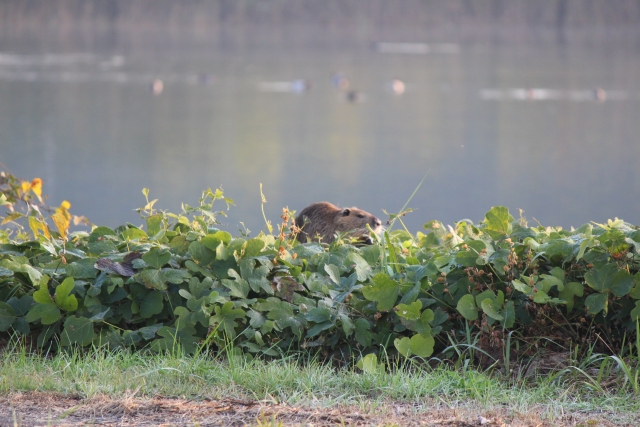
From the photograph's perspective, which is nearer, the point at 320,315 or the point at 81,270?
the point at 320,315

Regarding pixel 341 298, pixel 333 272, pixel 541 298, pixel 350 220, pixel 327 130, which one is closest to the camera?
pixel 541 298

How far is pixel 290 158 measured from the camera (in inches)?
607

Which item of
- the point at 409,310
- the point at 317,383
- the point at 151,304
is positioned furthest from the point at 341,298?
the point at 151,304

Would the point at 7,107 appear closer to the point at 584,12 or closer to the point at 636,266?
the point at 636,266

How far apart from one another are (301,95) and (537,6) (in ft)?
95.6

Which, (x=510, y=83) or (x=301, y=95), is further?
(x=510, y=83)

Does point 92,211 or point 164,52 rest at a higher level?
point 164,52

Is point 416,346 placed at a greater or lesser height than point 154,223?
lesser

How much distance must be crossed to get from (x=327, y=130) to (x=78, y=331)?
16610mm

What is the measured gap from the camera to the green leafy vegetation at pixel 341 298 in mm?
2949

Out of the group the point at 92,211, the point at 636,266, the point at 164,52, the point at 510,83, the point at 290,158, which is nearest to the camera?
the point at 636,266

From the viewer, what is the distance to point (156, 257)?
10.1 ft

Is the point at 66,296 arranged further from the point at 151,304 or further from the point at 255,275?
the point at 255,275

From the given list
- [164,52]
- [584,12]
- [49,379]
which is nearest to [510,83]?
[164,52]
